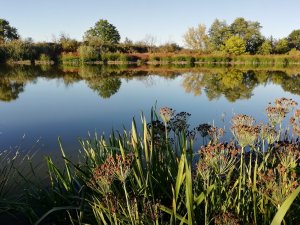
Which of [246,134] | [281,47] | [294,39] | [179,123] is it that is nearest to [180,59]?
[281,47]

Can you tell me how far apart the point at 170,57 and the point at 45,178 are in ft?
116

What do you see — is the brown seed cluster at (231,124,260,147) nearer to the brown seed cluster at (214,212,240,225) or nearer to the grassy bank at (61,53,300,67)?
the brown seed cluster at (214,212,240,225)

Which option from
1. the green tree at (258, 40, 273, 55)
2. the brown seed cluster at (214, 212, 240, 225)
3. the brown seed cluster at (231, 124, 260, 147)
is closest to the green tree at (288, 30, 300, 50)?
the green tree at (258, 40, 273, 55)

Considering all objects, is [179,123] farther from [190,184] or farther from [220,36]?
[220,36]

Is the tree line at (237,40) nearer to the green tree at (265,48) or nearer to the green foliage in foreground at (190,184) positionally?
the green tree at (265,48)

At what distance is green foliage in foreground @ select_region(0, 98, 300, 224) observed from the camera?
1598 mm

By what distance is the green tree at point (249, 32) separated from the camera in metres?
52.2

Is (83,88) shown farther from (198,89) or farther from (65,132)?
(65,132)

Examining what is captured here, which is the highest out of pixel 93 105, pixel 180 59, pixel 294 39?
pixel 294 39

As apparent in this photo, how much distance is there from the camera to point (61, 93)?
1283cm

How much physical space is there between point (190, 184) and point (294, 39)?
229 ft

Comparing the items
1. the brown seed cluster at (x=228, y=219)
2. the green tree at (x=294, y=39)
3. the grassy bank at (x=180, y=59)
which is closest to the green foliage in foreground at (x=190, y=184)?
the brown seed cluster at (x=228, y=219)

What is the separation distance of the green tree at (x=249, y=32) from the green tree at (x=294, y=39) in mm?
9083

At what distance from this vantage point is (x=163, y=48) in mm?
49688
